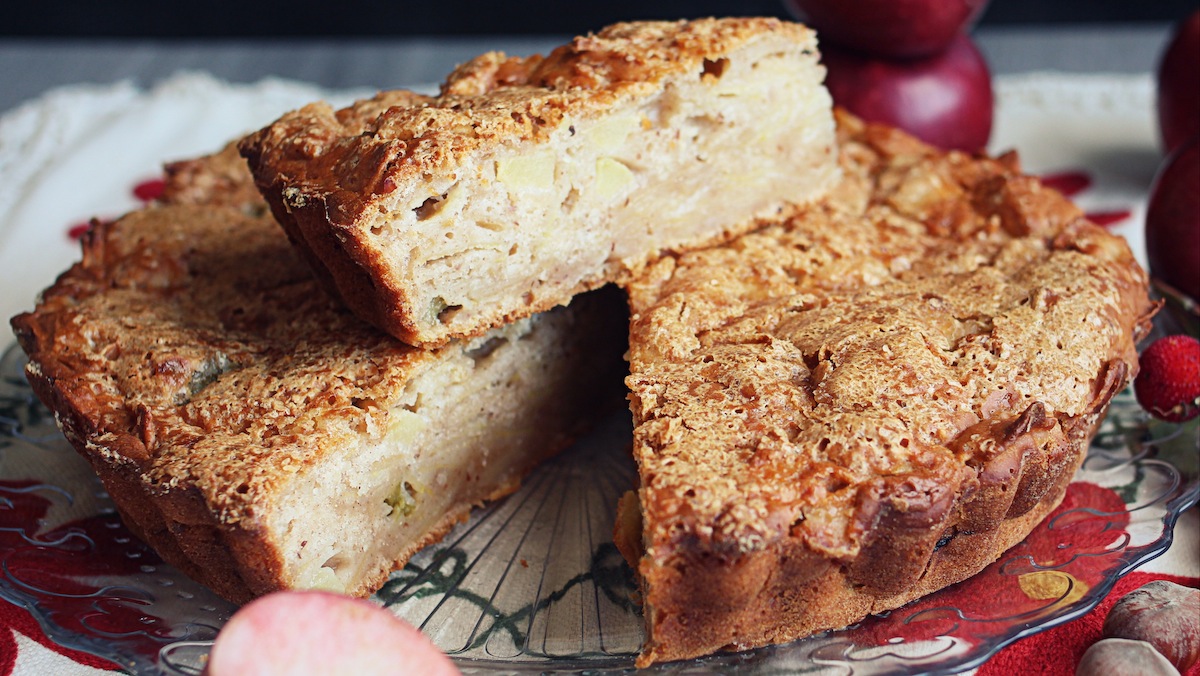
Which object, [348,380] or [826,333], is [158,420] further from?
[826,333]

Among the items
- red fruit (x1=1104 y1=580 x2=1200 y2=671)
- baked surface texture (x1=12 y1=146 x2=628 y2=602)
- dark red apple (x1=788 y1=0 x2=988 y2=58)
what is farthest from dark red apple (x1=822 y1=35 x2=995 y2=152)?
red fruit (x1=1104 y1=580 x2=1200 y2=671)

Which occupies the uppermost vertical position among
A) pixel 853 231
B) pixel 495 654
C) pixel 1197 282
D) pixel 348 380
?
pixel 348 380

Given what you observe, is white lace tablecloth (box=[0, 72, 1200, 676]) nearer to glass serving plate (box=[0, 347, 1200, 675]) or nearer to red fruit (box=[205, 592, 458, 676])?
glass serving plate (box=[0, 347, 1200, 675])

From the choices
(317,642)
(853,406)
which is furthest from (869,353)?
(317,642)

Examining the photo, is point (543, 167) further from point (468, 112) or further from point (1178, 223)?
point (1178, 223)

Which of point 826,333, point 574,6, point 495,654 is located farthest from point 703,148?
point 574,6

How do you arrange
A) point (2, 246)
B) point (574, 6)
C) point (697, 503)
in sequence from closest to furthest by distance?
point (697, 503), point (2, 246), point (574, 6)

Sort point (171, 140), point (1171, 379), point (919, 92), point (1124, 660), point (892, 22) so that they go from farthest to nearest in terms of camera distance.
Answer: point (171, 140) < point (919, 92) < point (892, 22) < point (1171, 379) < point (1124, 660)

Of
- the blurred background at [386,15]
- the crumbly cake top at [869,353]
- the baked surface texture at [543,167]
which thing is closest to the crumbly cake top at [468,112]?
the baked surface texture at [543,167]
